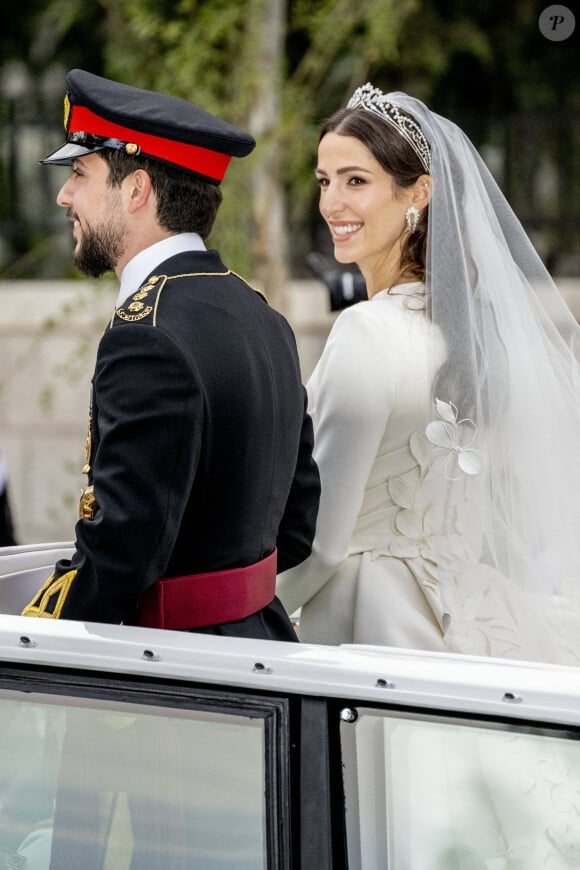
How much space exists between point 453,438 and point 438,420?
4 cm

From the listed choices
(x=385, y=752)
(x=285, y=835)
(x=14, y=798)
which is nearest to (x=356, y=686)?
(x=385, y=752)

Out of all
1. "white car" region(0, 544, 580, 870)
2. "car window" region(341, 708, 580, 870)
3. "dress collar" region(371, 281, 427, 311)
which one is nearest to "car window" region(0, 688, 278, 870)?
"white car" region(0, 544, 580, 870)

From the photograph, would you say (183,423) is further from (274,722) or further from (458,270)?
(458,270)

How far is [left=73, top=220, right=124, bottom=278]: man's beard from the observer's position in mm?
1958

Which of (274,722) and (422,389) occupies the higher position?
(422,389)

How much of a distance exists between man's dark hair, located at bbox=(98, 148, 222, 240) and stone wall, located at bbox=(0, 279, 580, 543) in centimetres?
546

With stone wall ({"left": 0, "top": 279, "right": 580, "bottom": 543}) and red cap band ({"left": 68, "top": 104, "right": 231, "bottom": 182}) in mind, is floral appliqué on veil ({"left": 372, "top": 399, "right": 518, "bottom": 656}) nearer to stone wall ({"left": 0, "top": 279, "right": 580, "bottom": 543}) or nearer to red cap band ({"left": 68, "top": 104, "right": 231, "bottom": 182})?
red cap band ({"left": 68, "top": 104, "right": 231, "bottom": 182})

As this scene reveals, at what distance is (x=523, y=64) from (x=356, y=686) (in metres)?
7.86

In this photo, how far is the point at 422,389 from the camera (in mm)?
2193

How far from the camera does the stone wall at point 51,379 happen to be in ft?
24.8

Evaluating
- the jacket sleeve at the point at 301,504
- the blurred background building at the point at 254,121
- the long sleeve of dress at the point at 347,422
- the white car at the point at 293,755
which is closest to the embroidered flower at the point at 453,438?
the long sleeve of dress at the point at 347,422

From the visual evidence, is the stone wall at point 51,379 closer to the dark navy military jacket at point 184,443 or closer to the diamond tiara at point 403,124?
the diamond tiara at point 403,124

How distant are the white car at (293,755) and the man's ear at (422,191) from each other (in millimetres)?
1086

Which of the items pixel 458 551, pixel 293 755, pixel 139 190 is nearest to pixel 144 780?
pixel 293 755
